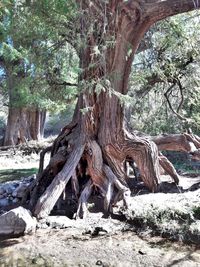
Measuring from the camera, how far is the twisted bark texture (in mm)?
6766

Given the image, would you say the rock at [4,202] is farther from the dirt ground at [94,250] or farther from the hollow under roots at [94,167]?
the dirt ground at [94,250]

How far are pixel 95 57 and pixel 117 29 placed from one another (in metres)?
0.70

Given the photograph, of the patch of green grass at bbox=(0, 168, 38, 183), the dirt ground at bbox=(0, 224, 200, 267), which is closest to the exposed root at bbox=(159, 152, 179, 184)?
the dirt ground at bbox=(0, 224, 200, 267)

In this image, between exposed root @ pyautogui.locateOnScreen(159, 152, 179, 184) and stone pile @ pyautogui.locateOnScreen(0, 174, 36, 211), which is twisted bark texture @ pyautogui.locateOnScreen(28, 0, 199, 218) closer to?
exposed root @ pyautogui.locateOnScreen(159, 152, 179, 184)

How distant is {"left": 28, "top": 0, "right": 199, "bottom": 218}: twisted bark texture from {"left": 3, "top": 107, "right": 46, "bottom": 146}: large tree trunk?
10.9 m

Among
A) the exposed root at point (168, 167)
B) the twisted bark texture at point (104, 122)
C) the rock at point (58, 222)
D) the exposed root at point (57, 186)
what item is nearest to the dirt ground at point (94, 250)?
the rock at point (58, 222)

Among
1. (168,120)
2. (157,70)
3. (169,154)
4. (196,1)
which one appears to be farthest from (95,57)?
(169,154)

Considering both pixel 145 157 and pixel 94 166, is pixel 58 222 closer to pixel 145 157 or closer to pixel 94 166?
pixel 94 166

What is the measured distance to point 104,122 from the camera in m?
7.85

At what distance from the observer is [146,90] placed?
10.7 metres

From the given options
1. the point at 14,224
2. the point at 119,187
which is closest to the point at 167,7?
the point at 119,187

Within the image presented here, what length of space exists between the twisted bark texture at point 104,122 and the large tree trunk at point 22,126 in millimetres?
10914

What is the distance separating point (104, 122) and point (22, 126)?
39.7 feet

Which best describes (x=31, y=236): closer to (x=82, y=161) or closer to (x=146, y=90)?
(x=82, y=161)
